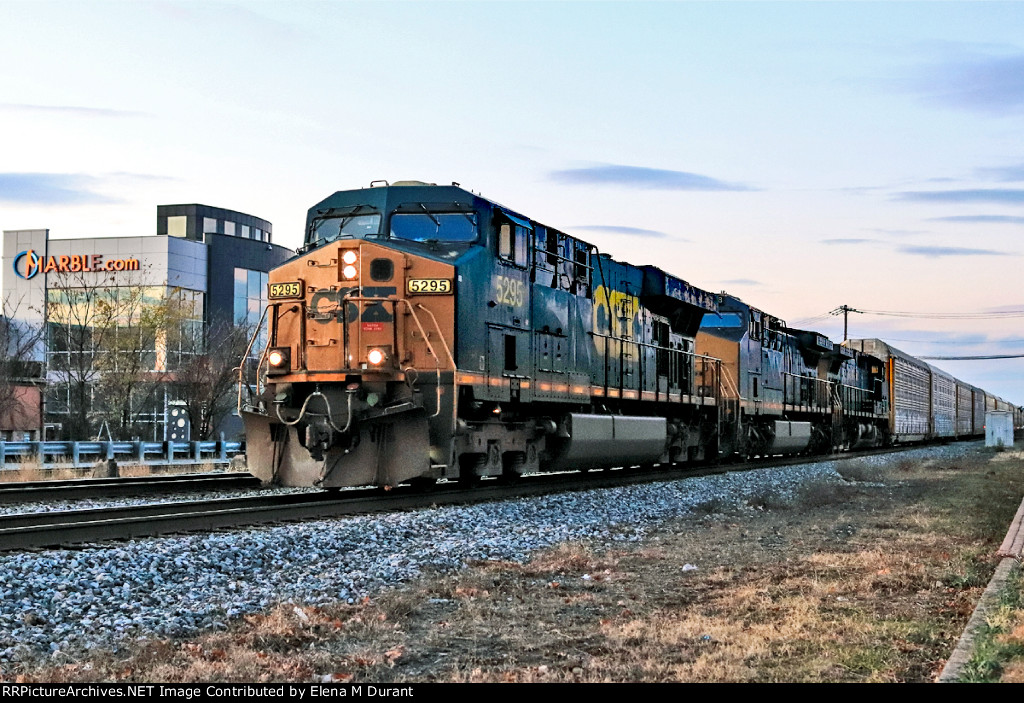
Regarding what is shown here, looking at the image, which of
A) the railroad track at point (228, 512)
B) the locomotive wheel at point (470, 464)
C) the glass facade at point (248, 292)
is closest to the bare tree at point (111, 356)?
the glass facade at point (248, 292)

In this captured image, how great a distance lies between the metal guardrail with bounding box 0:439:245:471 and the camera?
21281 mm

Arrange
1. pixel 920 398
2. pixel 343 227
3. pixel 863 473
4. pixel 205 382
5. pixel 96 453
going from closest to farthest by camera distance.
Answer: pixel 343 227, pixel 863 473, pixel 96 453, pixel 205 382, pixel 920 398

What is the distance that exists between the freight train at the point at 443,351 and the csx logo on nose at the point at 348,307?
2 centimetres

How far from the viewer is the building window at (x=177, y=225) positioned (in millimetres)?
65625

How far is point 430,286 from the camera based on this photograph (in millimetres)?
12336

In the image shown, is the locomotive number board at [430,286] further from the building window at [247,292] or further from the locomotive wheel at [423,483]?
the building window at [247,292]

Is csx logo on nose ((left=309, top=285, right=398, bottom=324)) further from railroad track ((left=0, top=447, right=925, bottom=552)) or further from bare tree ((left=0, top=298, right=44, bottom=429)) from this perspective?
bare tree ((left=0, top=298, right=44, bottom=429))

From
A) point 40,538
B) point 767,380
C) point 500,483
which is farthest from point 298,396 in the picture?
point 767,380

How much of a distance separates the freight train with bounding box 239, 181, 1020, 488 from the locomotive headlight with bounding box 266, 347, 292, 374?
16mm

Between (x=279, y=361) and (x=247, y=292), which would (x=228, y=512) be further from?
(x=247, y=292)

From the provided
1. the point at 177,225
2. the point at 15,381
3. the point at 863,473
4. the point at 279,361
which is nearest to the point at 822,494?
the point at 863,473

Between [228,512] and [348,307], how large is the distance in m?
3.21

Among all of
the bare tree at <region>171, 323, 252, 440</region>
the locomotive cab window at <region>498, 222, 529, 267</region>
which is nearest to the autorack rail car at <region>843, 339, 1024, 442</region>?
the bare tree at <region>171, 323, 252, 440</region>
